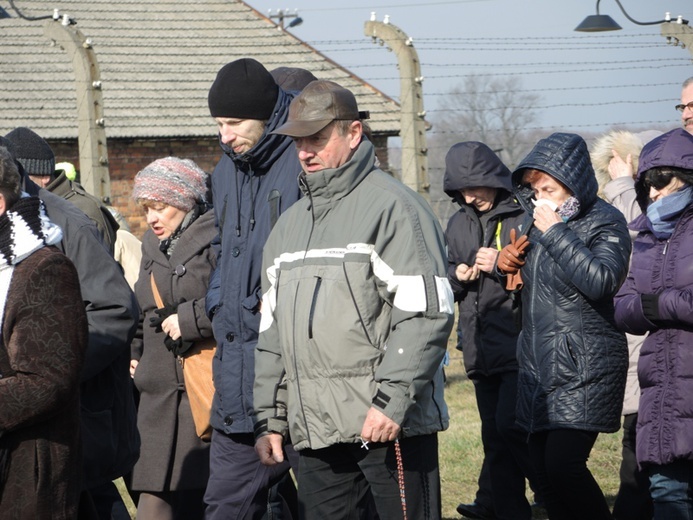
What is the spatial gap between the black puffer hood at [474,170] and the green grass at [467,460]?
193 centimetres

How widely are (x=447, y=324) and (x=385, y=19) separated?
747cm

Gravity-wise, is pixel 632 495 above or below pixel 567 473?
below

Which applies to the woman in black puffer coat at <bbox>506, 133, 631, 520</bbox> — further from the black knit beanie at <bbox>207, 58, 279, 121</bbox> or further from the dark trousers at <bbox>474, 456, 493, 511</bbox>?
the dark trousers at <bbox>474, 456, 493, 511</bbox>

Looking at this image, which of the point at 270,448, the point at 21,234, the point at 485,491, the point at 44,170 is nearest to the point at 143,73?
the point at 44,170

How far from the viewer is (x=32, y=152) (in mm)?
6168

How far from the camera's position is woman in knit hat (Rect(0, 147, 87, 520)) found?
11.2 ft

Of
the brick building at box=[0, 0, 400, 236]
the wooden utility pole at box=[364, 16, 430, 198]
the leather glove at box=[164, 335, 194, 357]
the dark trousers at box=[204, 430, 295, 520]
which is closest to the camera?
the dark trousers at box=[204, 430, 295, 520]

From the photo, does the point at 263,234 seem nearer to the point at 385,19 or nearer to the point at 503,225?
the point at 503,225

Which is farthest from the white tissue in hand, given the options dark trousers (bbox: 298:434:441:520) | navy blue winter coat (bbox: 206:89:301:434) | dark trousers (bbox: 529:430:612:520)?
dark trousers (bbox: 298:434:441:520)

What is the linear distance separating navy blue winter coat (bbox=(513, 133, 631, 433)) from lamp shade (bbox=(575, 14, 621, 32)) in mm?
8494

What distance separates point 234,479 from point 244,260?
928mm

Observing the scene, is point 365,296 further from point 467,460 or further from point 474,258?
point 467,460

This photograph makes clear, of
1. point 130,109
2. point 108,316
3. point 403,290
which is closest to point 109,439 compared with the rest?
point 108,316

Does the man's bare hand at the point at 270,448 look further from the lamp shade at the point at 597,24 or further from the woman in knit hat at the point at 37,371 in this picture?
the lamp shade at the point at 597,24
